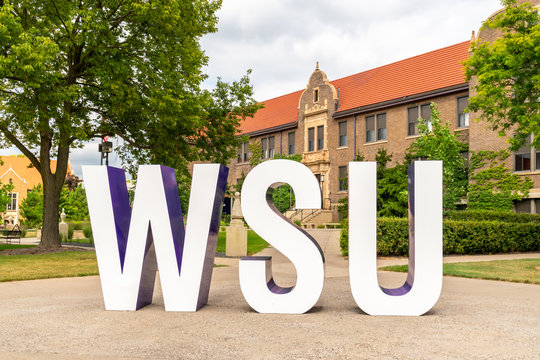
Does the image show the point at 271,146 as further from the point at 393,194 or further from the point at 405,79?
the point at 393,194

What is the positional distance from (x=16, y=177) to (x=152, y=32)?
64915 millimetres

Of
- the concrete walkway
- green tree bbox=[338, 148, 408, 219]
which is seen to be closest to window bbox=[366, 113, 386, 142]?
green tree bbox=[338, 148, 408, 219]

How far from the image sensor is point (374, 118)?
114 ft

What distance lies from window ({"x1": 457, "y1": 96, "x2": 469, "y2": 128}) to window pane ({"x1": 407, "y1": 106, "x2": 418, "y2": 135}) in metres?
2.99

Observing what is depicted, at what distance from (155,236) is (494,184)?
878 inches

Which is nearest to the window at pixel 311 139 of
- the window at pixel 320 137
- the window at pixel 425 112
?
the window at pixel 320 137

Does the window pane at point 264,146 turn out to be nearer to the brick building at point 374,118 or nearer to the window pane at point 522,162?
the brick building at point 374,118

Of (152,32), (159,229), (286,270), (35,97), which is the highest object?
(152,32)

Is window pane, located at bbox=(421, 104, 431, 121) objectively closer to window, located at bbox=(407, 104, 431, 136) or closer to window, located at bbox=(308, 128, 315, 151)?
window, located at bbox=(407, 104, 431, 136)

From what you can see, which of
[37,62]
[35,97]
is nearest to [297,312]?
[37,62]

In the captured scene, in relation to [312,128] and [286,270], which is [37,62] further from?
[312,128]

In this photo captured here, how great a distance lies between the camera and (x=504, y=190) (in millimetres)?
25422

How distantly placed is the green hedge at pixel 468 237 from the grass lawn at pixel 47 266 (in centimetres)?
829

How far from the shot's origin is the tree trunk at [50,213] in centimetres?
1892
